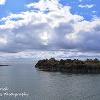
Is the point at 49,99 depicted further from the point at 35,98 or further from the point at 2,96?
the point at 2,96

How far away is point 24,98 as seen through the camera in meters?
101

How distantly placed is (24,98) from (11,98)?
14.0 feet

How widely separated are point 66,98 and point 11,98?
61.4ft

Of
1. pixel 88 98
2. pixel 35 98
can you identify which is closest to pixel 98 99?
pixel 88 98

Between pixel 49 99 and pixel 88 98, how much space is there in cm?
1376

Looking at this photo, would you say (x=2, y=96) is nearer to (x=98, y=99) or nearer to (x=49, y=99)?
(x=49, y=99)

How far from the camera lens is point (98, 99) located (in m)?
102

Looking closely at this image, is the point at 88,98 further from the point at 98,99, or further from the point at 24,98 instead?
the point at 24,98

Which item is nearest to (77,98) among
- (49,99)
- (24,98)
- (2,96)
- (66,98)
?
(66,98)

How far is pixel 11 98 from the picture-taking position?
99.4 metres

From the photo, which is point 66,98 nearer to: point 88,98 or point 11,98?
point 88,98

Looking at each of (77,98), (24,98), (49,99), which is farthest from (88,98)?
(24,98)

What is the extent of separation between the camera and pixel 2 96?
102438 mm

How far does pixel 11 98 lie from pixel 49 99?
1217cm
